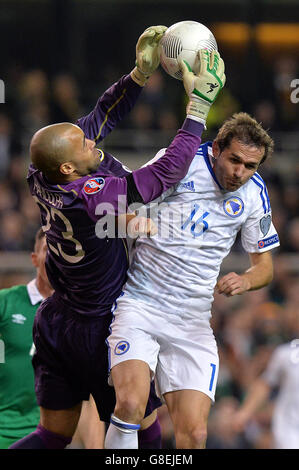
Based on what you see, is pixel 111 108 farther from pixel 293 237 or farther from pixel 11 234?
pixel 293 237

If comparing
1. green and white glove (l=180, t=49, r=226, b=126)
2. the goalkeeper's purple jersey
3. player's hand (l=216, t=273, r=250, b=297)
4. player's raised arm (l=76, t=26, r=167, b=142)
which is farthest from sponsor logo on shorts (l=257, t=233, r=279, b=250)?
player's raised arm (l=76, t=26, r=167, b=142)

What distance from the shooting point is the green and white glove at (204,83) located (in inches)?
182

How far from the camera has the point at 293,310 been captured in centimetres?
Result: 870

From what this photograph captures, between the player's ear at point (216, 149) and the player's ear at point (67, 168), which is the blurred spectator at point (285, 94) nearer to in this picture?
the player's ear at point (216, 149)

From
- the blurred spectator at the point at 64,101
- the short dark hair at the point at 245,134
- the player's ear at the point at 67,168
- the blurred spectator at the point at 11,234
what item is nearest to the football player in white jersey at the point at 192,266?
the short dark hair at the point at 245,134

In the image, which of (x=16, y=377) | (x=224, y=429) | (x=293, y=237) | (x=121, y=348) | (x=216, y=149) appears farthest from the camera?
(x=293, y=237)

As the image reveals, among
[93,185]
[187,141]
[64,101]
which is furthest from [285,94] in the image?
[93,185]

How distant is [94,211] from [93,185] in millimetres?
141

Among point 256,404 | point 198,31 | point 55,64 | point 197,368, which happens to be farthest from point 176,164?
point 55,64

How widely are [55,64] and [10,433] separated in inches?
330

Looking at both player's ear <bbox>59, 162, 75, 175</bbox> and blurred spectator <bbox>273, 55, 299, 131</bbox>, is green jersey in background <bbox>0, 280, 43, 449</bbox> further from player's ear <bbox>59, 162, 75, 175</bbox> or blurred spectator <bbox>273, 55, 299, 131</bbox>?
blurred spectator <bbox>273, 55, 299, 131</bbox>

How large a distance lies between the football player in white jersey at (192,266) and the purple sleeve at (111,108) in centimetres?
64

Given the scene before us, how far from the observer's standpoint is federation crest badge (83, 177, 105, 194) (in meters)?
4.61

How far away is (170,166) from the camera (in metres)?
4.65
